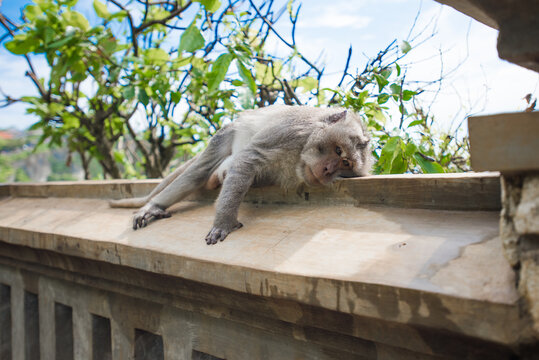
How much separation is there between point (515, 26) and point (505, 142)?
0.23 meters

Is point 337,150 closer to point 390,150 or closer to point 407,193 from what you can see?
point 390,150

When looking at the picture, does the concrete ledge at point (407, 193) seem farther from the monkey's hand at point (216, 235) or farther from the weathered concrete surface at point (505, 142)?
the weathered concrete surface at point (505, 142)

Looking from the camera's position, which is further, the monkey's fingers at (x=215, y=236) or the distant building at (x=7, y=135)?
the distant building at (x=7, y=135)

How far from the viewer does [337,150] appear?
1.96 meters

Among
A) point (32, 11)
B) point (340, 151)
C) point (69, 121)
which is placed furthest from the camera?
point (69, 121)

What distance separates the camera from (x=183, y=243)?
1549 mm

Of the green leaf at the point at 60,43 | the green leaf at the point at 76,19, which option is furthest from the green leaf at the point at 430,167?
the green leaf at the point at 76,19

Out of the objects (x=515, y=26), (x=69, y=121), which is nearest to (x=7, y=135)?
(x=69, y=121)

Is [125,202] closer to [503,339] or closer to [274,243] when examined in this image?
[274,243]

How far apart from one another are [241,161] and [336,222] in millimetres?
732

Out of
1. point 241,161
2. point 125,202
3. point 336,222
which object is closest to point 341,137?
point 241,161

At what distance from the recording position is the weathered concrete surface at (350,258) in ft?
2.71

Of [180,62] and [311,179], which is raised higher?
[180,62]

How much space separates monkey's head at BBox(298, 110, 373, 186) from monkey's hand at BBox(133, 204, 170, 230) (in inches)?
30.5
